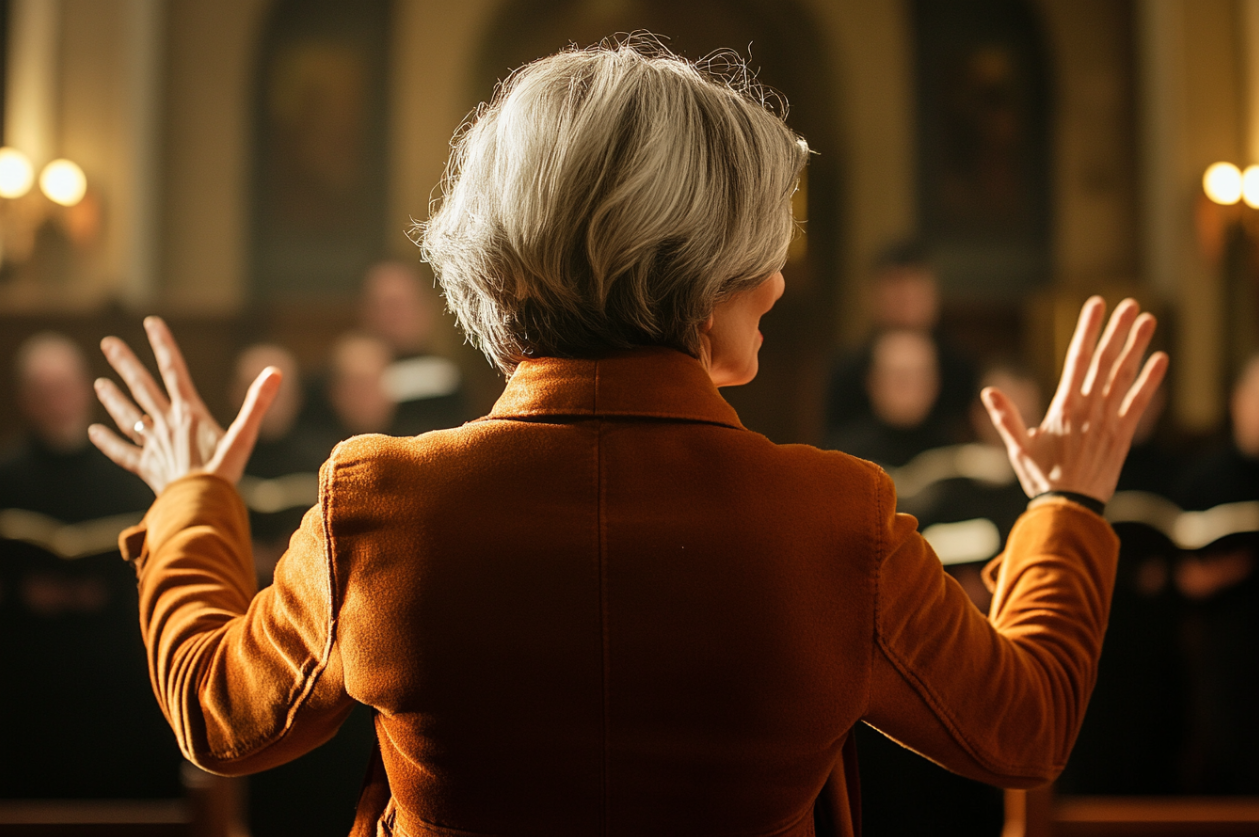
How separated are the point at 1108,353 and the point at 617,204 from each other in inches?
21.0

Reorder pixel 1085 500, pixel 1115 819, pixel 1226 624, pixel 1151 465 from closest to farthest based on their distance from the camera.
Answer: pixel 1085 500, pixel 1115 819, pixel 1226 624, pixel 1151 465

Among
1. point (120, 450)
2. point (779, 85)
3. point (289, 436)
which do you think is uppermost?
point (779, 85)

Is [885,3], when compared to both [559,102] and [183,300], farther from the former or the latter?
[559,102]

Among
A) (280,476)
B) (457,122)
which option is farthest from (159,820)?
(457,122)

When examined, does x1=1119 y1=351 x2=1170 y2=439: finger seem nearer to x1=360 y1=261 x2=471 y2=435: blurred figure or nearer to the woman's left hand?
the woman's left hand

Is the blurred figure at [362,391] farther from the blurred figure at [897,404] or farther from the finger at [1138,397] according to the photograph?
the finger at [1138,397]

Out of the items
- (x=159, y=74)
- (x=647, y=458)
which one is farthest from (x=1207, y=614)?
(x=159, y=74)

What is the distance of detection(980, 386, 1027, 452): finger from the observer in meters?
0.92

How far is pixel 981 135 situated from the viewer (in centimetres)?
419

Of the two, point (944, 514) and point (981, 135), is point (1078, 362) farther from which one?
point (981, 135)

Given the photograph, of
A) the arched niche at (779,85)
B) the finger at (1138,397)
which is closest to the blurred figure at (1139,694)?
the arched niche at (779,85)

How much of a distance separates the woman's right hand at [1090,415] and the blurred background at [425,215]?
112 inches

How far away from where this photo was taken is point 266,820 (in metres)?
3.14

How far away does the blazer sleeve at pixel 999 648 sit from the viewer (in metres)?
0.68
